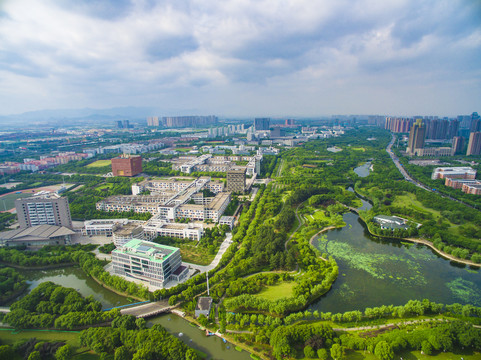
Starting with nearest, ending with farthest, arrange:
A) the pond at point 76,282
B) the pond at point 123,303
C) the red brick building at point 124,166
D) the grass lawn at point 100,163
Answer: the pond at point 123,303 < the pond at point 76,282 < the red brick building at point 124,166 < the grass lawn at point 100,163

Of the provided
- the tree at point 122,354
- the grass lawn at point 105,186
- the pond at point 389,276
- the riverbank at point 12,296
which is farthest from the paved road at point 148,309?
the grass lawn at point 105,186

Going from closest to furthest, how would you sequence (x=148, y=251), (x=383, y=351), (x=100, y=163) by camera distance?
(x=383, y=351), (x=148, y=251), (x=100, y=163)

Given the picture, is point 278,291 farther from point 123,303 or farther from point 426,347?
point 123,303

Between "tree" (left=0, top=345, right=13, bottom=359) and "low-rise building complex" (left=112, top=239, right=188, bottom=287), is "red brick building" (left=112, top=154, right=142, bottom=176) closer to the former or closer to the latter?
"low-rise building complex" (left=112, top=239, right=188, bottom=287)

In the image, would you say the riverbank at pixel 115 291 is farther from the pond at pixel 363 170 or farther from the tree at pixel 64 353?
the pond at pixel 363 170

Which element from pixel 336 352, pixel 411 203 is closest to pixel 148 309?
pixel 336 352

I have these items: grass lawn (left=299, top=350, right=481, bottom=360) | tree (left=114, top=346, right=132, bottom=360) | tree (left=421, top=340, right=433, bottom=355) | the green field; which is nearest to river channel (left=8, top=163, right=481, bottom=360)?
tree (left=114, top=346, right=132, bottom=360)
